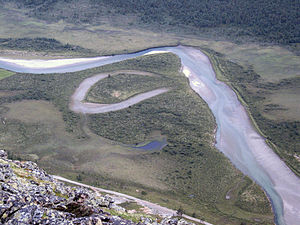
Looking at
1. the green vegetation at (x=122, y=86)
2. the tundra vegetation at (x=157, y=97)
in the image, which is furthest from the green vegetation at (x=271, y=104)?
the green vegetation at (x=122, y=86)

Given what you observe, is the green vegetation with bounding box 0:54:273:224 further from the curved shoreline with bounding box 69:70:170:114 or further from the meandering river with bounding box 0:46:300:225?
the meandering river with bounding box 0:46:300:225

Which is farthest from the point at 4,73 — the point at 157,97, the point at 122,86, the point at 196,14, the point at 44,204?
the point at 44,204

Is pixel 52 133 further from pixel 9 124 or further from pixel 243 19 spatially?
pixel 243 19

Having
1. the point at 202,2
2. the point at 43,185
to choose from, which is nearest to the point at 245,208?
the point at 43,185

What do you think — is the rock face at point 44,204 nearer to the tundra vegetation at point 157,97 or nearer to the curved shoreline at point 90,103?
the tundra vegetation at point 157,97

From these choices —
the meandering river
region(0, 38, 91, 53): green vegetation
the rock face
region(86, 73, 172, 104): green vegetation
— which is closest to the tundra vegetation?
region(0, 38, 91, 53): green vegetation

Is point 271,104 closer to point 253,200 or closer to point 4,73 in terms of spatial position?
point 253,200
